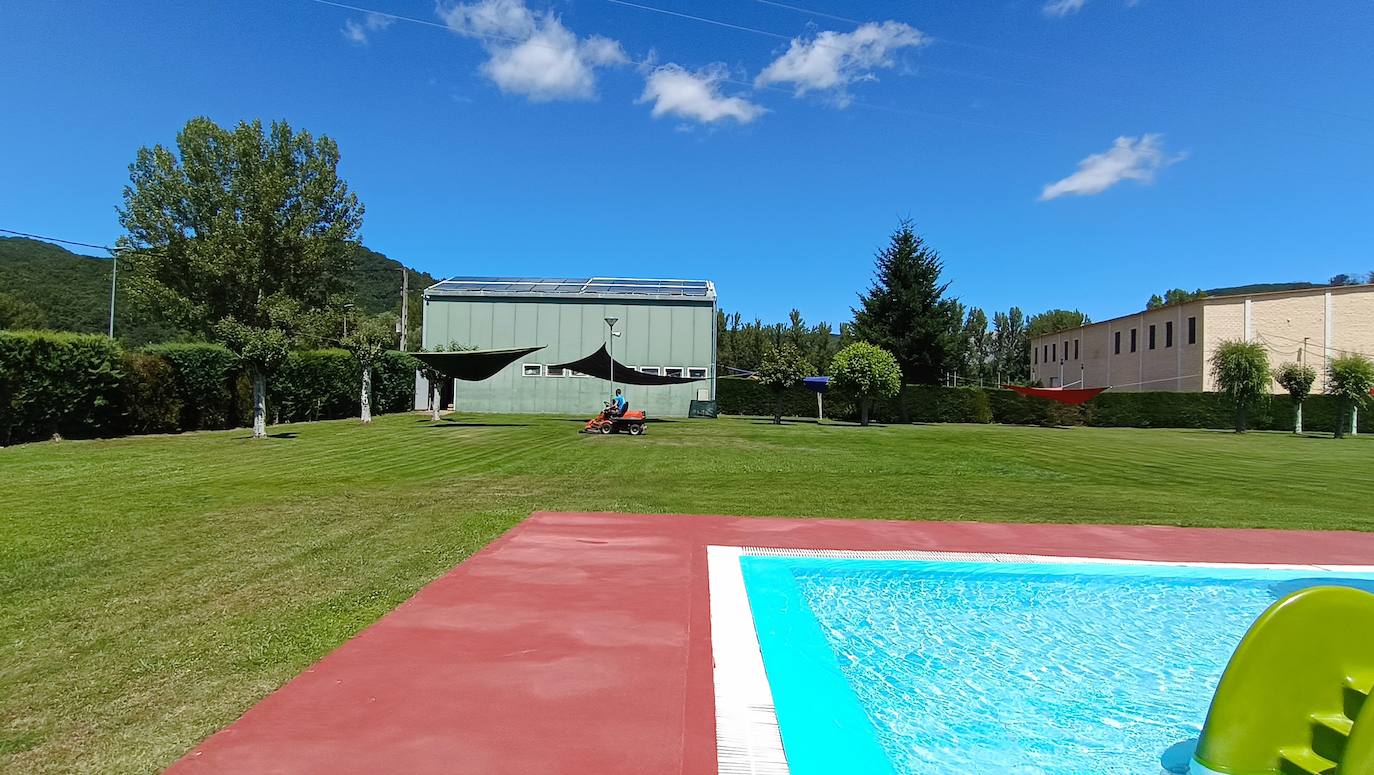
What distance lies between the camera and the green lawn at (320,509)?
111 inches

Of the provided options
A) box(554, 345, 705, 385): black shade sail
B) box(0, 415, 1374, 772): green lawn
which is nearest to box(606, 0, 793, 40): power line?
box(0, 415, 1374, 772): green lawn

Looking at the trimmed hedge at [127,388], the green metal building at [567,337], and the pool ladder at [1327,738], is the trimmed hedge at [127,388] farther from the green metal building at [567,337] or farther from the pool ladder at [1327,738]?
the pool ladder at [1327,738]

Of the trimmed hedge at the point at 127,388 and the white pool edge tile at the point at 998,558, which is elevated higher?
the trimmed hedge at the point at 127,388

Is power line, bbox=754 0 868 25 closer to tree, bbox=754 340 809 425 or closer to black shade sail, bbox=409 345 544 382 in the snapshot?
black shade sail, bbox=409 345 544 382

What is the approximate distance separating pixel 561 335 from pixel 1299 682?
1079 inches

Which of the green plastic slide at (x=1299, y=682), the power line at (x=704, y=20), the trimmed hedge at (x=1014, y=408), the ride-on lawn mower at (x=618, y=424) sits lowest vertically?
the green plastic slide at (x=1299, y=682)

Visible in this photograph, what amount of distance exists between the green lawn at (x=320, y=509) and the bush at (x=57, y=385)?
1058mm

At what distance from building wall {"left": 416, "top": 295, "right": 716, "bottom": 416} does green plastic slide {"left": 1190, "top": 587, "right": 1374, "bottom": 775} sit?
2614cm

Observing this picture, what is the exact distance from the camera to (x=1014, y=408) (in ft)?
103

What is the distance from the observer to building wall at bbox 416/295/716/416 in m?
28.4

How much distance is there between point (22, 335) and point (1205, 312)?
40.8 m

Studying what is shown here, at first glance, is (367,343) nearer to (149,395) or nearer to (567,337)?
(149,395)

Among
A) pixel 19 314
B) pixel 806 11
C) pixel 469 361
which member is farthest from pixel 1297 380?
pixel 19 314

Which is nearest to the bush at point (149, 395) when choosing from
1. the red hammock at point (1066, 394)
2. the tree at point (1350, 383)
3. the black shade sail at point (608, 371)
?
the black shade sail at point (608, 371)
